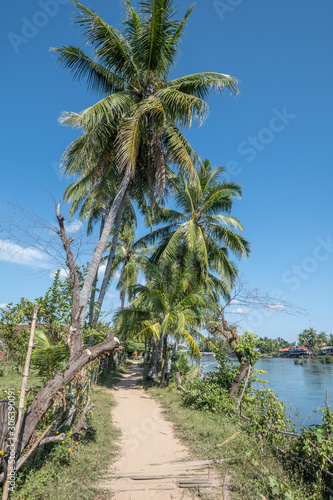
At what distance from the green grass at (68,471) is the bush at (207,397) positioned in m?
2.96

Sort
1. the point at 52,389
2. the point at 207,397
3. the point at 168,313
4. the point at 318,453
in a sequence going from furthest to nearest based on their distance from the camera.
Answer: the point at 168,313 → the point at 207,397 → the point at 318,453 → the point at 52,389

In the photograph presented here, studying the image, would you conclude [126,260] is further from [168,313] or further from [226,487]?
[226,487]

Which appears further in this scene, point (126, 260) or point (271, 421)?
point (126, 260)

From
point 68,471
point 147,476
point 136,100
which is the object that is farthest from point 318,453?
point 136,100

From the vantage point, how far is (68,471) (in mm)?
4387

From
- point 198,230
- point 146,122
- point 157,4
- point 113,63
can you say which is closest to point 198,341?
point 198,230

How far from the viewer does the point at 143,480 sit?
4516 millimetres

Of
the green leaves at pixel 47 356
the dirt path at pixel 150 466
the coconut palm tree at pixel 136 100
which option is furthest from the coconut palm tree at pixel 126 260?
the green leaves at pixel 47 356

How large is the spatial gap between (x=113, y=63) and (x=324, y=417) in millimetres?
10317

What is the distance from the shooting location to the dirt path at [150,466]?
4184 mm

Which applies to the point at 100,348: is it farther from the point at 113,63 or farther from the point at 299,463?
the point at 113,63

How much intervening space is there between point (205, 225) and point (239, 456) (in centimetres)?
1074

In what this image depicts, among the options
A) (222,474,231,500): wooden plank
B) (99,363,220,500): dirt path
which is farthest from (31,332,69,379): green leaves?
(222,474,231,500): wooden plank

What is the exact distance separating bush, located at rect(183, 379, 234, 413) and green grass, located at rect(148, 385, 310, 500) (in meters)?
0.29
